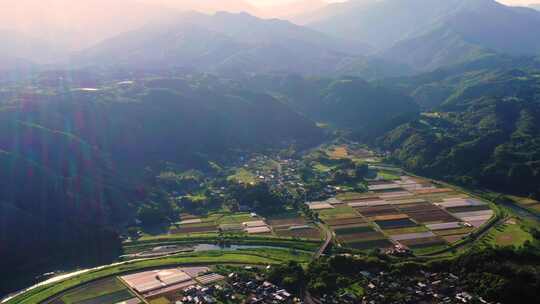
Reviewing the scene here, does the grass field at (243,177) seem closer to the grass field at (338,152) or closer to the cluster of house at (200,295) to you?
the grass field at (338,152)

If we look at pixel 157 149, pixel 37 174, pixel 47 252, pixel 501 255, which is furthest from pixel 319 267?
pixel 157 149

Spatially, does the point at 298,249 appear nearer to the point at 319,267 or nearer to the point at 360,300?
the point at 319,267

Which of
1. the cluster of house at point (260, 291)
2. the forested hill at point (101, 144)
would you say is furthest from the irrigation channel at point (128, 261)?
the cluster of house at point (260, 291)

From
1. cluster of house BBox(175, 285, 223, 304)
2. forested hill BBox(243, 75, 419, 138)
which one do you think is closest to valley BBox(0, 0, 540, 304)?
cluster of house BBox(175, 285, 223, 304)

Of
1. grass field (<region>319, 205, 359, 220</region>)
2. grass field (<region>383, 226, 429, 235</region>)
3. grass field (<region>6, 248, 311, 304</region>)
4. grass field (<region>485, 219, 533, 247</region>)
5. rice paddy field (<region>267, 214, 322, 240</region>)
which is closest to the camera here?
grass field (<region>6, 248, 311, 304</region>)

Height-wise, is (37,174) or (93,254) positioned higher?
(37,174)

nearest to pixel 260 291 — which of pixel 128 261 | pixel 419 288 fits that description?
pixel 419 288

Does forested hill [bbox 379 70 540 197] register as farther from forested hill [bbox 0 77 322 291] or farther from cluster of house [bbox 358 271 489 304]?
cluster of house [bbox 358 271 489 304]
